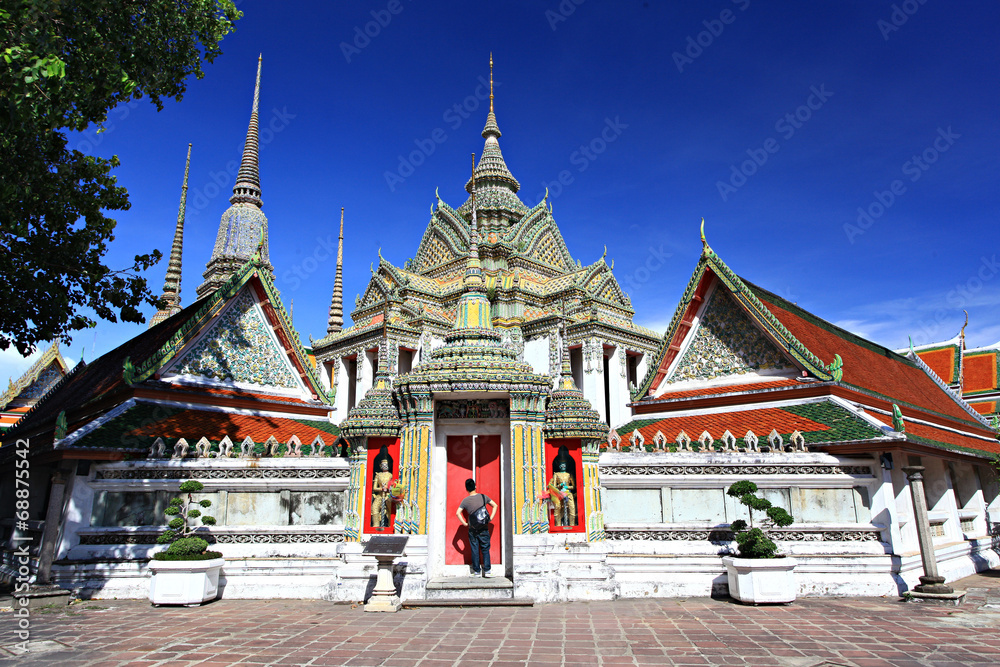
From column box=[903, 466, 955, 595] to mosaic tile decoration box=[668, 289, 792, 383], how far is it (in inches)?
146

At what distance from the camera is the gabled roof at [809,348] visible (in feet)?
42.7

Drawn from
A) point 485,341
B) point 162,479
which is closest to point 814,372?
point 485,341

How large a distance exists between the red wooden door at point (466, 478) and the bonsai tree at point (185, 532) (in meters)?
3.54

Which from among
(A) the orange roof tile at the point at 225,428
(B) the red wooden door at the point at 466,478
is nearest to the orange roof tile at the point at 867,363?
(B) the red wooden door at the point at 466,478

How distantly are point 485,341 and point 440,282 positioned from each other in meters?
17.0

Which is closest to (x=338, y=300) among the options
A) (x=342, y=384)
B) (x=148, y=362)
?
(x=342, y=384)

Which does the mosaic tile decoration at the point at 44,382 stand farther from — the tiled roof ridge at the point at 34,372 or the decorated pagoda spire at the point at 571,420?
the decorated pagoda spire at the point at 571,420

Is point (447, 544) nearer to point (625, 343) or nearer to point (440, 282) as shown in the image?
point (625, 343)

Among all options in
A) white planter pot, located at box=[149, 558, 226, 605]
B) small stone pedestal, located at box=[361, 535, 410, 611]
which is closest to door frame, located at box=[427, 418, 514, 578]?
small stone pedestal, located at box=[361, 535, 410, 611]

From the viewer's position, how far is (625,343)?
77.0ft

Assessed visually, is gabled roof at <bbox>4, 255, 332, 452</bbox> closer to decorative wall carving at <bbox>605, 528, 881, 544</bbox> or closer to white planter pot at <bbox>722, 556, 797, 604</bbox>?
decorative wall carving at <bbox>605, 528, 881, 544</bbox>

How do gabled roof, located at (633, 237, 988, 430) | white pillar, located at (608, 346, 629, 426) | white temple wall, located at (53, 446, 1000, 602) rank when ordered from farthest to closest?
white pillar, located at (608, 346, 629, 426)
gabled roof, located at (633, 237, 988, 430)
white temple wall, located at (53, 446, 1000, 602)

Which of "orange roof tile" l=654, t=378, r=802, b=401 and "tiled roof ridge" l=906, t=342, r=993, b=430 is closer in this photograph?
"orange roof tile" l=654, t=378, r=802, b=401

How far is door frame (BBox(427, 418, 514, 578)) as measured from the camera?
30.9 ft
